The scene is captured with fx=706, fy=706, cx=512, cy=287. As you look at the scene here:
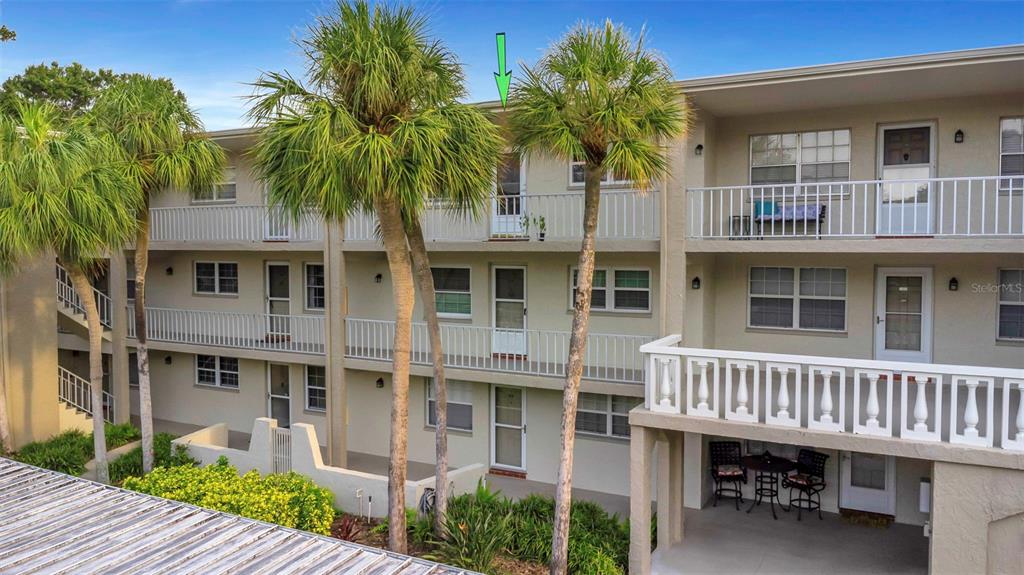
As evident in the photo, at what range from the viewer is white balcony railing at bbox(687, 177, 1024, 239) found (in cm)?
1140

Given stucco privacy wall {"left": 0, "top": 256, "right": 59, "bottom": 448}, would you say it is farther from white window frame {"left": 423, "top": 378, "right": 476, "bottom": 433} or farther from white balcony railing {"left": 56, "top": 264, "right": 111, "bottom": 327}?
white window frame {"left": 423, "top": 378, "right": 476, "bottom": 433}

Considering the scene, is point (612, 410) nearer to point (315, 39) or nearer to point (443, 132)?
point (443, 132)

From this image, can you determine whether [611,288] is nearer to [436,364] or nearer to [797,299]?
[797,299]

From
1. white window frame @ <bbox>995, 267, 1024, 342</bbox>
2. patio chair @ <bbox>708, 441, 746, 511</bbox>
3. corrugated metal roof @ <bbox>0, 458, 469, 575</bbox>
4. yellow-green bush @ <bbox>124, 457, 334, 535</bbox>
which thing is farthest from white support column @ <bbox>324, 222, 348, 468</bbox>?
white window frame @ <bbox>995, 267, 1024, 342</bbox>

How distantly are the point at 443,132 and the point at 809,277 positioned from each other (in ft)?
25.4

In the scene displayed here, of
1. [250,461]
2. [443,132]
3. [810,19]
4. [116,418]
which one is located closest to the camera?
[443,132]

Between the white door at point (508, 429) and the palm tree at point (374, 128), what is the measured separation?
5424 millimetres

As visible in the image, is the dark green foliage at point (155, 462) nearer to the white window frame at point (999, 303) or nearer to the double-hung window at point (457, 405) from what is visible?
the double-hung window at point (457, 405)

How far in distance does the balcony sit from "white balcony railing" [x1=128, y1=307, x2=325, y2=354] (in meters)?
3.08

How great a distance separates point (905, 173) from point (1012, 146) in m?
1.55

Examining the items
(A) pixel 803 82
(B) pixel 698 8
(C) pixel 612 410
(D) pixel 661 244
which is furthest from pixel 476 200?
(B) pixel 698 8

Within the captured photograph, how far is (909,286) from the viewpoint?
40.4 feet

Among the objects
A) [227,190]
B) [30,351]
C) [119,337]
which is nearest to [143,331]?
[119,337]

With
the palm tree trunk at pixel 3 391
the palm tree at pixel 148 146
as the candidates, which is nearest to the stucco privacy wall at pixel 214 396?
the palm tree at pixel 148 146
